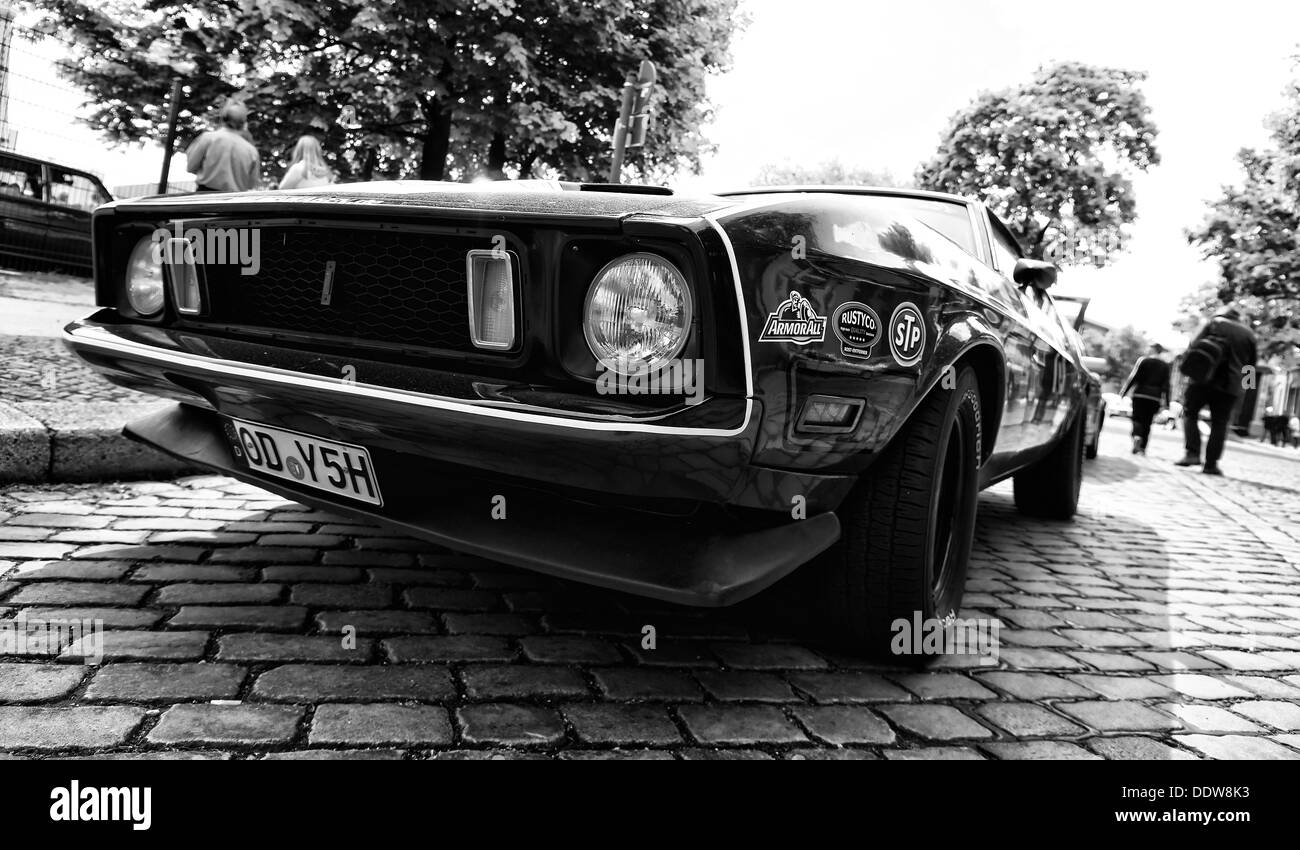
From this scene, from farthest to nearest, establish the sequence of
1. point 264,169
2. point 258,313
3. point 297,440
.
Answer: point 264,169 → point 258,313 → point 297,440

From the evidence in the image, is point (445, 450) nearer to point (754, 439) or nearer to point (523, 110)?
point (754, 439)

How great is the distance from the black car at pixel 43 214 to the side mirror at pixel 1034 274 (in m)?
9.11

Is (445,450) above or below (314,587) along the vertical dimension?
above

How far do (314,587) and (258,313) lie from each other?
0.71 m

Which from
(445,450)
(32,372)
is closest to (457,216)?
(445,450)

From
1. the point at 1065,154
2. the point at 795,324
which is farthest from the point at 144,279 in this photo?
the point at 1065,154

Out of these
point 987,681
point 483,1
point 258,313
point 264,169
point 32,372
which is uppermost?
point 483,1

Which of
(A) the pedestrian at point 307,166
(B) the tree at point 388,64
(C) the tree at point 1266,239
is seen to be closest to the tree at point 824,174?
(C) the tree at point 1266,239

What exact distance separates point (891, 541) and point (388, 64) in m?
13.0

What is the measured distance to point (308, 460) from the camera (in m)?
1.95

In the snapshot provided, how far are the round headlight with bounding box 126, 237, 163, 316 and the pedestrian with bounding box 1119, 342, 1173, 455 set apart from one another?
34.8 ft

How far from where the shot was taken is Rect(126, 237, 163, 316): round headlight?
7.46ft

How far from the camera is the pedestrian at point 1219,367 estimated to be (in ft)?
27.2
